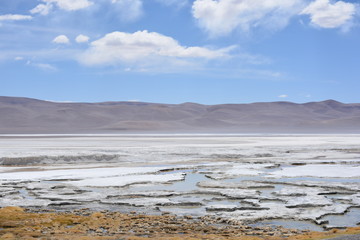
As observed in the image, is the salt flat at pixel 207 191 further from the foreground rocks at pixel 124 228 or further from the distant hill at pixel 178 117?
the distant hill at pixel 178 117

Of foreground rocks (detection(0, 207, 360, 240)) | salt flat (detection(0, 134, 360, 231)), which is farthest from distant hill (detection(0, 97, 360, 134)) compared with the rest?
foreground rocks (detection(0, 207, 360, 240))

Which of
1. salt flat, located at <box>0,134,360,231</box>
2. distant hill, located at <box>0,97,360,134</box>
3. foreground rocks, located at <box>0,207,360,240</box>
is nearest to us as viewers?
foreground rocks, located at <box>0,207,360,240</box>

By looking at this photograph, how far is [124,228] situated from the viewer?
26.8 feet

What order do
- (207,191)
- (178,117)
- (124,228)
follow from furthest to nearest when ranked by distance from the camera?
(178,117), (207,191), (124,228)

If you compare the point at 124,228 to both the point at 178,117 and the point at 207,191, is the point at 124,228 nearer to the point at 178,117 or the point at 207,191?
the point at 207,191

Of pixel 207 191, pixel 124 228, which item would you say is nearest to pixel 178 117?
pixel 207 191

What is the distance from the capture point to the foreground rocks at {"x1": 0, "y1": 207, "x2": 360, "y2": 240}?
7.55m

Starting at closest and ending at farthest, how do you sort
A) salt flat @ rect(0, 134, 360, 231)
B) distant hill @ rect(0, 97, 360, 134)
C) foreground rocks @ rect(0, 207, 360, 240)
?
foreground rocks @ rect(0, 207, 360, 240), salt flat @ rect(0, 134, 360, 231), distant hill @ rect(0, 97, 360, 134)

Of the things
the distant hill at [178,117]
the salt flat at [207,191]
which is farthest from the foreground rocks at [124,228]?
the distant hill at [178,117]

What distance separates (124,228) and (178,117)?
123 meters

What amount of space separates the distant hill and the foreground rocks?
8632cm

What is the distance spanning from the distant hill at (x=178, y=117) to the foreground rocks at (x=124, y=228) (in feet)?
283

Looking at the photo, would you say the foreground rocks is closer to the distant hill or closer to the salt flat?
the salt flat

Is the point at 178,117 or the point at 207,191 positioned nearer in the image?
the point at 207,191
